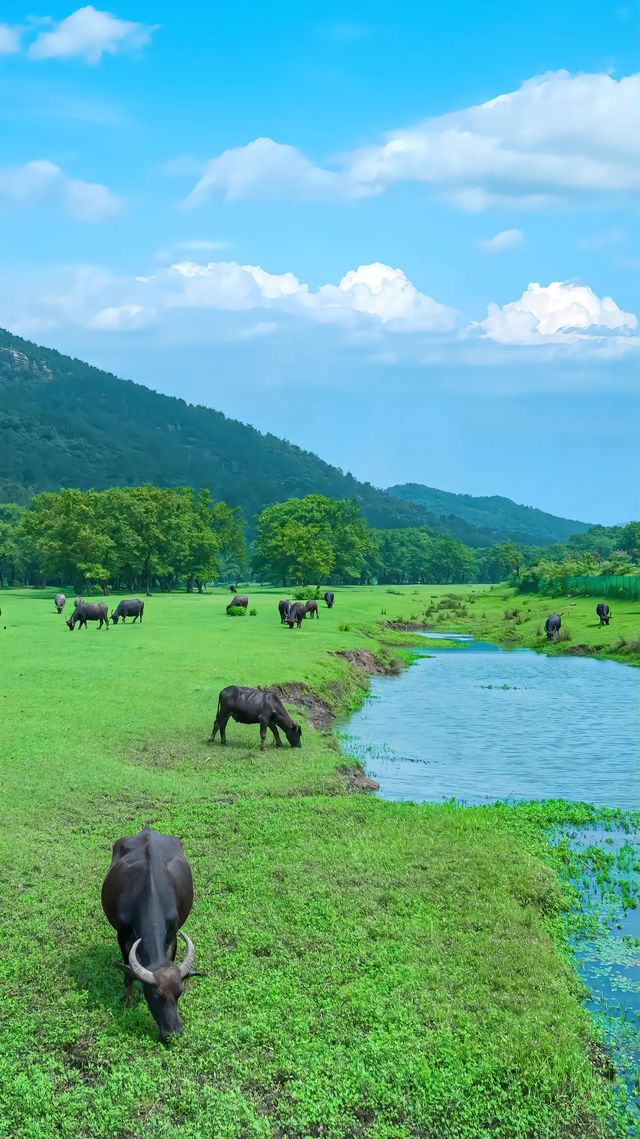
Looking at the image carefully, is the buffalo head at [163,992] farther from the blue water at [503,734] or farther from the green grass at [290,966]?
the blue water at [503,734]

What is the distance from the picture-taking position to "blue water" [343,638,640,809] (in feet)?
67.5

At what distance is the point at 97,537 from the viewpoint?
81.2m

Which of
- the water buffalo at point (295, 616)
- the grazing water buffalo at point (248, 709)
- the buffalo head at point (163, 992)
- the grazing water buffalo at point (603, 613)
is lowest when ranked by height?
the buffalo head at point (163, 992)

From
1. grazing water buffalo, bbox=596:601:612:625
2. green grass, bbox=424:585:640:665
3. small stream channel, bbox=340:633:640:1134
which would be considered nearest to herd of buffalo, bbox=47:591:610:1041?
small stream channel, bbox=340:633:640:1134

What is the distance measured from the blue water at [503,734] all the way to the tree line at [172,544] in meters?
36.6

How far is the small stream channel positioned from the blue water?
3 centimetres

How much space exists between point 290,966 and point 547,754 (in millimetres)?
15077

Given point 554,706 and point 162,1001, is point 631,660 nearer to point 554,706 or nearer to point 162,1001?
point 554,706

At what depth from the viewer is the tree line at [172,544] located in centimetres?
8225

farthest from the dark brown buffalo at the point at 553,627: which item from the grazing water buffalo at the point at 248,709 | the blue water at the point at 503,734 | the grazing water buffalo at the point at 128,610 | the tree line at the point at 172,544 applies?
the grazing water buffalo at the point at 248,709

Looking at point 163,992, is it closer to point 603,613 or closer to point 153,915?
point 153,915

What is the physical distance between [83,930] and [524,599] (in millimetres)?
72300

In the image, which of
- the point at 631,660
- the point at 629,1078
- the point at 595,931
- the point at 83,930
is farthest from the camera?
the point at 631,660

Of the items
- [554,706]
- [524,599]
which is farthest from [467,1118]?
[524,599]
